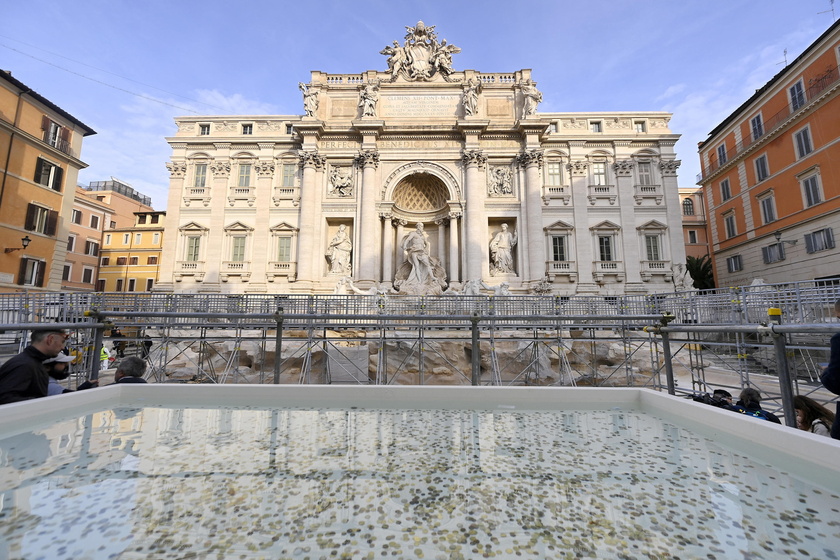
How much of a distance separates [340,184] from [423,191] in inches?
218

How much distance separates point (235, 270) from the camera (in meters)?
23.2

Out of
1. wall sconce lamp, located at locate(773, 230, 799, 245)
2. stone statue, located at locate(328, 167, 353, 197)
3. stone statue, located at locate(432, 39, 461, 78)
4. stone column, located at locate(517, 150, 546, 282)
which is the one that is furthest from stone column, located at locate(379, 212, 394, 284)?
wall sconce lamp, located at locate(773, 230, 799, 245)

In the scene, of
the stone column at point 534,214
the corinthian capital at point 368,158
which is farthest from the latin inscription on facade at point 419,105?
the stone column at point 534,214

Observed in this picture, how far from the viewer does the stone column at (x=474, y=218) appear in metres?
22.0

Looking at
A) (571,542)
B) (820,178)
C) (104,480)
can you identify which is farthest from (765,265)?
(104,480)

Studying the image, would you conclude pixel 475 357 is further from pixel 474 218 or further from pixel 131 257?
pixel 131 257

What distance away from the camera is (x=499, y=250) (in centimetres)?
2273

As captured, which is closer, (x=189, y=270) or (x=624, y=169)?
(x=189, y=270)

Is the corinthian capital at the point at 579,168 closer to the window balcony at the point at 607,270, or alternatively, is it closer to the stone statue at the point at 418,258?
the window balcony at the point at 607,270

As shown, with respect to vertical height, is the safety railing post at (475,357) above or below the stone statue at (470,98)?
below

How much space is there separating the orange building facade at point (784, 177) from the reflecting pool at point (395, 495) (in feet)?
→ 66.3

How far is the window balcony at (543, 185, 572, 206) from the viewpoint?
77.8 ft

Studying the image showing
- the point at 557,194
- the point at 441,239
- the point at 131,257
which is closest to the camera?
the point at 557,194

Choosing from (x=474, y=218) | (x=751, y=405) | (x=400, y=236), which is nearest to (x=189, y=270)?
(x=400, y=236)
